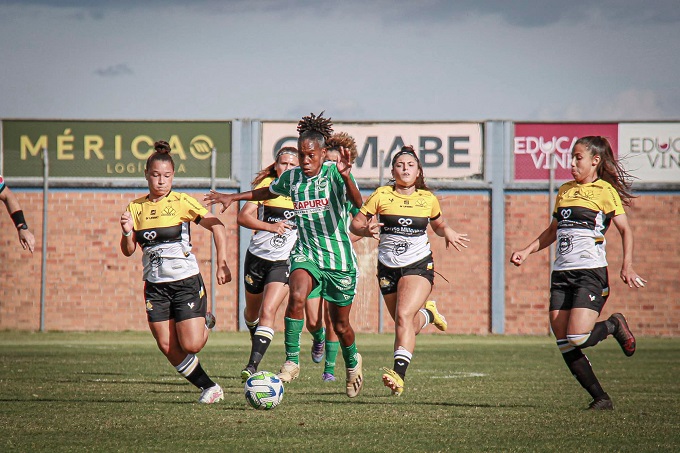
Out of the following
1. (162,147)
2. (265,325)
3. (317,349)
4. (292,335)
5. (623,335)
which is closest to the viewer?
(162,147)

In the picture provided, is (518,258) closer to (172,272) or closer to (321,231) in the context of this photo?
(321,231)

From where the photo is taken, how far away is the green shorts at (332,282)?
28.3 ft

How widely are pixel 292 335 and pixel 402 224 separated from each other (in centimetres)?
144

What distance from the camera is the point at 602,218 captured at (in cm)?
815

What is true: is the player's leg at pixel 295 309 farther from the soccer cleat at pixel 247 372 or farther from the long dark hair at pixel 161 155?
the long dark hair at pixel 161 155

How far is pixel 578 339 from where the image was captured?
7.95m

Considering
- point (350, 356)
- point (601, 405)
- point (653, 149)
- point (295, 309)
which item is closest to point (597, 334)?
point (601, 405)

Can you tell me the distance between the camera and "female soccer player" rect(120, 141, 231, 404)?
8125 mm

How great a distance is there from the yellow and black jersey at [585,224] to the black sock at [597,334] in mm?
546

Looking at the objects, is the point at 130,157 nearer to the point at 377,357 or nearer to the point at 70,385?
the point at 377,357

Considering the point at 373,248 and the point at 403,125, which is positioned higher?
the point at 403,125

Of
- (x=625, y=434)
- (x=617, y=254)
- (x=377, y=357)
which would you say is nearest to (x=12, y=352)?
(x=377, y=357)

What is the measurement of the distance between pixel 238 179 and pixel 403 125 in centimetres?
404

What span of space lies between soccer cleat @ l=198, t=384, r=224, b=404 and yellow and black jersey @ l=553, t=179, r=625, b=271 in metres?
2.97
